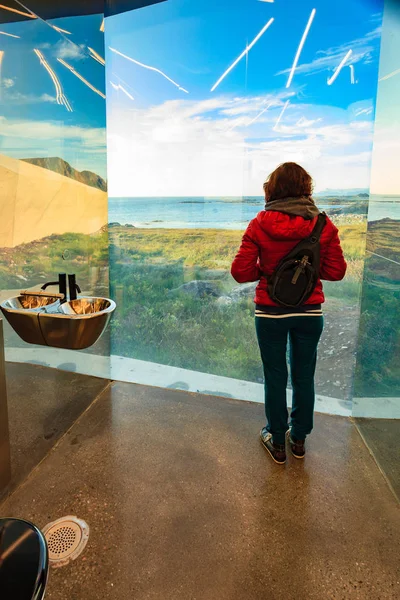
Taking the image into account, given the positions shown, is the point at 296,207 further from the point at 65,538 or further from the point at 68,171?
the point at 65,538

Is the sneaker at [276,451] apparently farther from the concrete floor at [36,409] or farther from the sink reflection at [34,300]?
the sink reflection at [34,300]

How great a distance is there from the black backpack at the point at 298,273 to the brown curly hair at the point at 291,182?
0.46 ft

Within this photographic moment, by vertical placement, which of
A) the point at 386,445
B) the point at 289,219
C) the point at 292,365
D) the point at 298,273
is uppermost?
the point at 289,219

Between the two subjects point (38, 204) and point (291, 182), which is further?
point (38, 204)

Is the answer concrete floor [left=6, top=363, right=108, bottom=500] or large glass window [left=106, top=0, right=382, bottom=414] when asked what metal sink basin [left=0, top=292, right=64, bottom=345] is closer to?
concrete floor [left=6, top=363, right=108, bottom=500]

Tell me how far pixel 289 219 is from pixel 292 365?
2.41 feet

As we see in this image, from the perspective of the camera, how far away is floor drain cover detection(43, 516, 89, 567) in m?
1.35

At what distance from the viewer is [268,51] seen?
7.18 ft

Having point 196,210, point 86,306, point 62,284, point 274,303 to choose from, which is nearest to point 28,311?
point 62,284

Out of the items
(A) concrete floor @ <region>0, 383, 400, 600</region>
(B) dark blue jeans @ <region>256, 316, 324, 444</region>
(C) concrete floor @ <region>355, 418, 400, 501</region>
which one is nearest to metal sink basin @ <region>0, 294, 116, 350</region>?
(A) concrete floor @ <region>0, 383, 400, 600</region>

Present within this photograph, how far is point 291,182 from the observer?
1614 millimetres

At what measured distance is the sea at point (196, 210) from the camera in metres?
2.24

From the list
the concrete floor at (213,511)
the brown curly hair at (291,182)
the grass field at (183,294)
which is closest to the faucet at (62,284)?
the grass field at (183,294)

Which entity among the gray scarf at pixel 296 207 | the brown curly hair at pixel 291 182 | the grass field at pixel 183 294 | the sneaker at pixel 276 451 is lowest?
the sneaker at pixel 276 451
